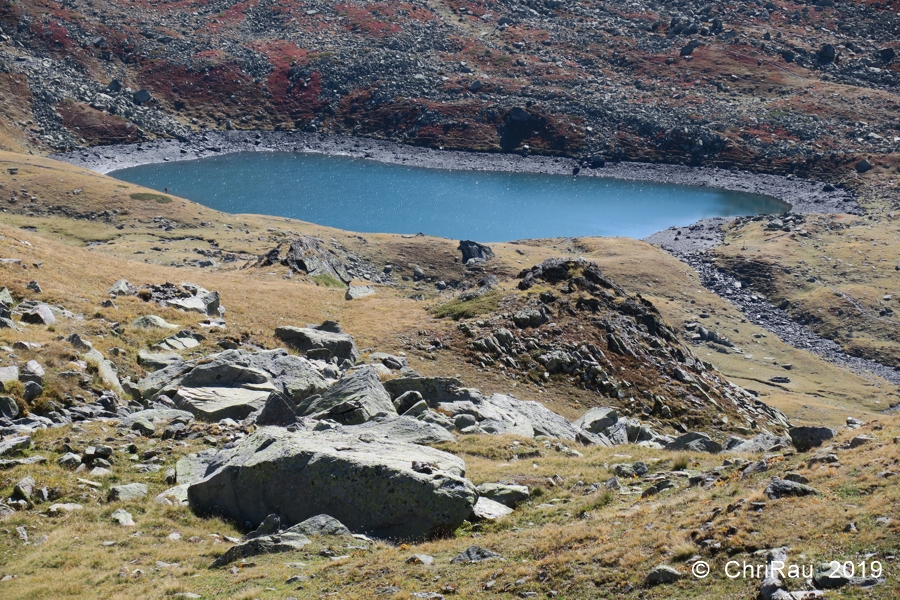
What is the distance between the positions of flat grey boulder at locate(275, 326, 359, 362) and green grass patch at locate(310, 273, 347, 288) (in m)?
24.1

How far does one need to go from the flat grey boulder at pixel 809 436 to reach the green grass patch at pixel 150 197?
99.4 meters

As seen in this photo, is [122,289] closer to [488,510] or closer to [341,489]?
[341,489]

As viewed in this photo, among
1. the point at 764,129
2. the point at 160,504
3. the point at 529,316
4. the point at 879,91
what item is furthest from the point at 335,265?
the point at 879,91

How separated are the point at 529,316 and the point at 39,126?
146595 millimetres

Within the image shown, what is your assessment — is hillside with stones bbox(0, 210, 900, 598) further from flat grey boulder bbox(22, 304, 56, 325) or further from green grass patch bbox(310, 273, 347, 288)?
green grass patch bbox(310, 273, 347, 288)

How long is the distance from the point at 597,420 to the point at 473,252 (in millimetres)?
63403

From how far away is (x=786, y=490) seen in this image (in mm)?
16922

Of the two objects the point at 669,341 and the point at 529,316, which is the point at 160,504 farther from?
the point at 669,341

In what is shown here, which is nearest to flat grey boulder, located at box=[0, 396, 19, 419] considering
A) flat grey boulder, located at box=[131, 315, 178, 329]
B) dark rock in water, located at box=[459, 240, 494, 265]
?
flat grey boulder, located at box=[131, 315, 178, 329]

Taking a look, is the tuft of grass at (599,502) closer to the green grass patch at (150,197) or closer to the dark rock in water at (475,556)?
the dark rock in water at (475,556)

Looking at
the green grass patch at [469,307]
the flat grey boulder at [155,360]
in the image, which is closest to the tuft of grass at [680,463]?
the flat grey boulder at [155,360]

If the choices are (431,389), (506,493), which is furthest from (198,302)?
(506,493)

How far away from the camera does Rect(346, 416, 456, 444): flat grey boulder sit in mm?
24792

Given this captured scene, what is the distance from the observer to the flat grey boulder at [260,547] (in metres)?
18.0
